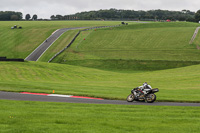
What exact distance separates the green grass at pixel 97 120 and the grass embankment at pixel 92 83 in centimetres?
592

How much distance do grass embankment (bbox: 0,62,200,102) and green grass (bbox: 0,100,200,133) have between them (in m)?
5.92

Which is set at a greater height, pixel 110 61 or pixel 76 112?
pixel 76 112

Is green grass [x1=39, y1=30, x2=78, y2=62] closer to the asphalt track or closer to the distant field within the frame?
the distant field

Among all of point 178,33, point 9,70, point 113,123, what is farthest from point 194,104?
point 178,33

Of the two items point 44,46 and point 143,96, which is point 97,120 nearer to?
point 143,96

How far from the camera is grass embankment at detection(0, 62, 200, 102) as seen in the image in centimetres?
2370

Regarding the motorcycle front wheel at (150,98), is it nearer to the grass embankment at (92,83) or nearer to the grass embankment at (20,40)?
the grass embankment at (92,83)

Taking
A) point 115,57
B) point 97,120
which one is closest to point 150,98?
point 97,120

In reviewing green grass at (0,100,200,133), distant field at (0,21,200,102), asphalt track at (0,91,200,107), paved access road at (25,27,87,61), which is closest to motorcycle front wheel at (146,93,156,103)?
asphalt track at (0,91,200,107)

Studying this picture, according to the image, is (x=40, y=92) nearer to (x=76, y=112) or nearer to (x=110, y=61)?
(x=76, y=112)

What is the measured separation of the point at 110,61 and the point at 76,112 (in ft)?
163

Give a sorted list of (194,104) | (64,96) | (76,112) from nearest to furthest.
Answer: (76,112), (194,104), (64,96)

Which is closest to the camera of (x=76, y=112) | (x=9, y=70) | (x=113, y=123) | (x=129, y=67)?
(x=113, y=123)

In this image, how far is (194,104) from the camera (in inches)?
761
